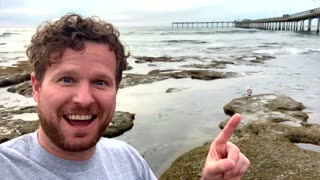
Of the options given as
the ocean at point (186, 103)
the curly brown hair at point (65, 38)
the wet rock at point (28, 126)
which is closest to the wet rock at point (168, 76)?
the ocean at point (186, 103)

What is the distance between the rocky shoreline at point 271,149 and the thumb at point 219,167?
5.74m

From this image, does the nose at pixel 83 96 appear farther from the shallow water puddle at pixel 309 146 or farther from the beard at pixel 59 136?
the shallow water puddle at pixel 309 146

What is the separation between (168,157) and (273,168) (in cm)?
329

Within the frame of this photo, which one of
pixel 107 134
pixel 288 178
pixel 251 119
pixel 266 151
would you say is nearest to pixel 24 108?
pixel 107 134

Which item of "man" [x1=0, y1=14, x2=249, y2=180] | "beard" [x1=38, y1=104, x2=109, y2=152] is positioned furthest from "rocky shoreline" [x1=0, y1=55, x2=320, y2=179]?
"beard" [x1=38, y1=104, x2=109, y2=152]

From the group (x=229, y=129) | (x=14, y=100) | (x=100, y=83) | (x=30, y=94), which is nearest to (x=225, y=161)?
(x=229, y=129)

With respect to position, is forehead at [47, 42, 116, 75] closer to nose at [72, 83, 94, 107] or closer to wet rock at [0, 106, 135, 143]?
nose at [72, 83, 94, 107]

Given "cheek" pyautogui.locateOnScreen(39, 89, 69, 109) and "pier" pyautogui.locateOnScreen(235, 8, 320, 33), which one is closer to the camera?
"cheek" pyautogui.locateOnScreen(39, 89, 69, 109)

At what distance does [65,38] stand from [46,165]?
79 cm

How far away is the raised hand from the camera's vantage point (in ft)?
7.73

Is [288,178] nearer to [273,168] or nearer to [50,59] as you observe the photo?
[273,168]

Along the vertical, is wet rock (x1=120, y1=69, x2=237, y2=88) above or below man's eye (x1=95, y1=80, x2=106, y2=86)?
below

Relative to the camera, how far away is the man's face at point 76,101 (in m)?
2.32

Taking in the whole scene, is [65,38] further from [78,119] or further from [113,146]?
[113,146]
